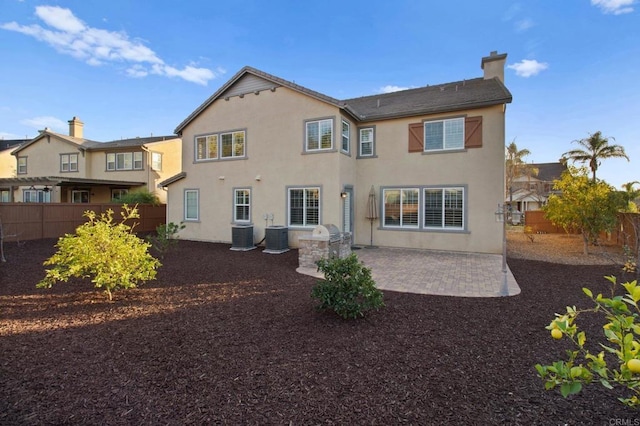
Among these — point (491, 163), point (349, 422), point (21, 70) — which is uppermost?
point (21, 70)

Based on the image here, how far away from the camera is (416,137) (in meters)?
12.2

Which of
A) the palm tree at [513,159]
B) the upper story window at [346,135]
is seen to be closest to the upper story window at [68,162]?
the upper story window at [346,135]

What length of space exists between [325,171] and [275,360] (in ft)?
29.7

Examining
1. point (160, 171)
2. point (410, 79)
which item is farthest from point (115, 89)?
point (410, 79)

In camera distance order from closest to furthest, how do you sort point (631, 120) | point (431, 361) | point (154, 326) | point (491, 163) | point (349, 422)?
point (349, 422) < point (431, 361) < point (154, 326) < point (491, 163) < point (631, 120)

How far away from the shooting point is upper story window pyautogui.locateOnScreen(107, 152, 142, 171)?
21.6 meters

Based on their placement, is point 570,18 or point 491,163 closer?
point 570,18

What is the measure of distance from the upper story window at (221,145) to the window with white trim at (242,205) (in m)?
1.61

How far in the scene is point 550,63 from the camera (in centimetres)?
1305

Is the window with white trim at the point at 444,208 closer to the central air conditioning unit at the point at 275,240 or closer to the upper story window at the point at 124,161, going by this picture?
the central air conditioning unit at the point at 275,240

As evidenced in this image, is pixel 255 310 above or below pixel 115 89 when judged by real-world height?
below

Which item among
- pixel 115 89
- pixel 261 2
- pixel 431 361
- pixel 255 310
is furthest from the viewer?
pixel 115 89

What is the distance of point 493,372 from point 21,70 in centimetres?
1854

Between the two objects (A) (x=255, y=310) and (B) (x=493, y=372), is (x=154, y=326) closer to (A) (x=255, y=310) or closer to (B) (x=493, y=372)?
(A) (x=255, y=310)
